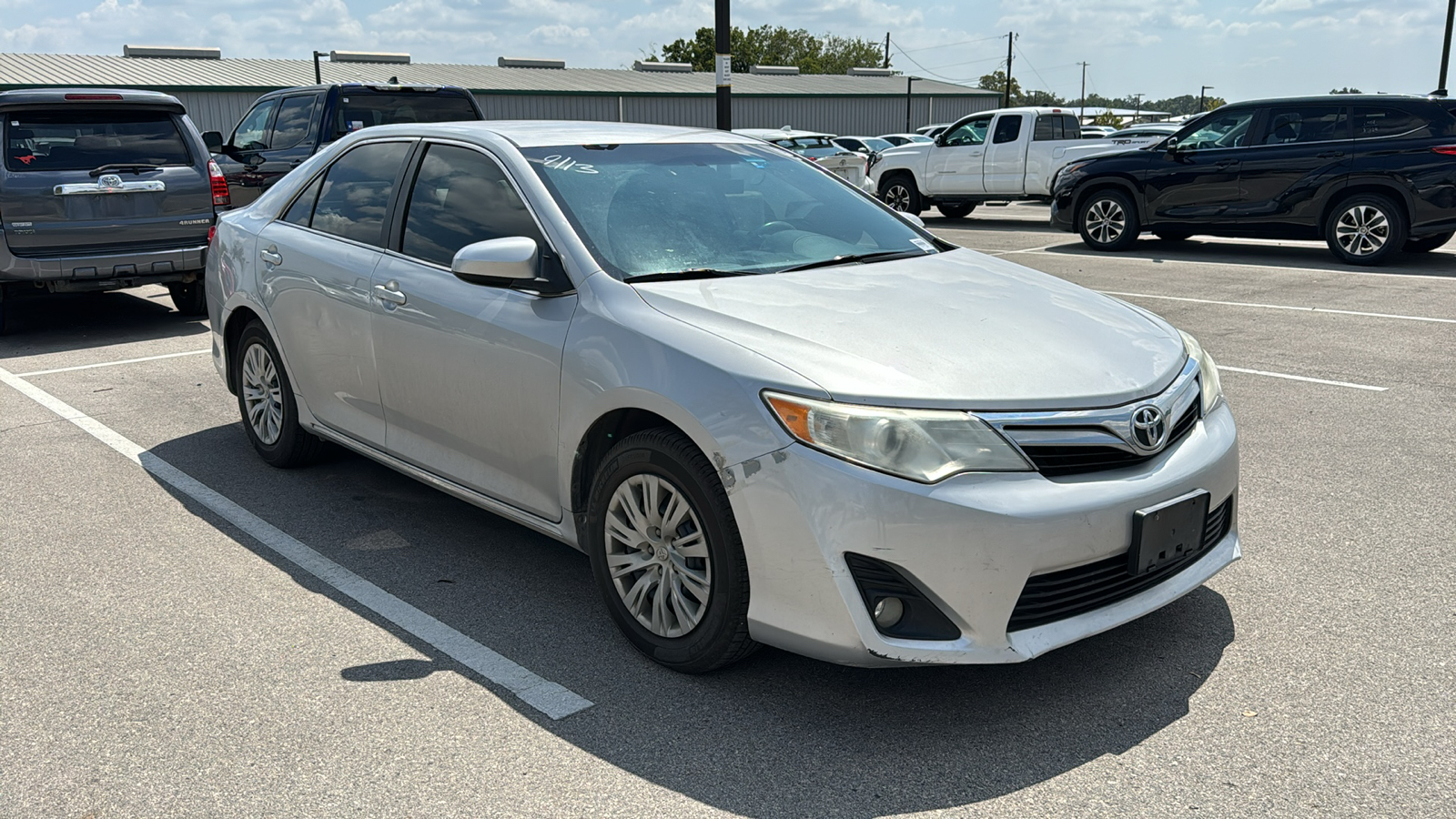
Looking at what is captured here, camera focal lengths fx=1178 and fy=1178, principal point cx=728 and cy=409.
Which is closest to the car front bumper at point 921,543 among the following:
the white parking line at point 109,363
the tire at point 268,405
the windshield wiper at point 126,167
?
the tire at point 268,405

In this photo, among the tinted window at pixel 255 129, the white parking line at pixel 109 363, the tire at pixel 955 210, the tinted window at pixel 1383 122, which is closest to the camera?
the white parking line at pixel 109 363

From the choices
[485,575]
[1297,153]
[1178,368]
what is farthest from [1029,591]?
[1297,153]

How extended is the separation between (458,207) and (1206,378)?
2.71 m

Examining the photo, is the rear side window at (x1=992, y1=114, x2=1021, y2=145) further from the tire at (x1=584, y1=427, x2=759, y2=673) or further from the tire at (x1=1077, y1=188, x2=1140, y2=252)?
the tire at (x1=584, y1=427, x2=759, y2=673)

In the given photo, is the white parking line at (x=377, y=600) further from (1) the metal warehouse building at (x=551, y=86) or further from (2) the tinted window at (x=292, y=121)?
(1) the metal warehouse building at (x=551, y=86)

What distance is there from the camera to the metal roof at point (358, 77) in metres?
36.1

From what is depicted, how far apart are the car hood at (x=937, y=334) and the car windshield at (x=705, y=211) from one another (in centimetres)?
17

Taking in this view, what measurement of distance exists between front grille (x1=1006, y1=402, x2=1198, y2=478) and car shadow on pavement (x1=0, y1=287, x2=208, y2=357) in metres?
7.80

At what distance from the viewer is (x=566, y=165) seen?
166 inches

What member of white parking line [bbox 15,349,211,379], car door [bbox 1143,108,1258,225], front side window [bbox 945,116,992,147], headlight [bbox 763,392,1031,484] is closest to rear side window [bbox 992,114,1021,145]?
front side window [bbox 945,116,992,147]

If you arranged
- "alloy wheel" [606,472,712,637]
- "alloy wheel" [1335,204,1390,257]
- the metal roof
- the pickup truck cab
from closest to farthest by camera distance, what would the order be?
"alloy wheel" [606,472,712,637] → "alloy wheel" [1335,204,1390,257] → the pickup truck cab → the metal roof

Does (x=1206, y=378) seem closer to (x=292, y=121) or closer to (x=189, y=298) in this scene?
(x=189, y=298)

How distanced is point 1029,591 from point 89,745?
2.53m

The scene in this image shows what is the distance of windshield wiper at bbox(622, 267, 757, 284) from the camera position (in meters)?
3.79
